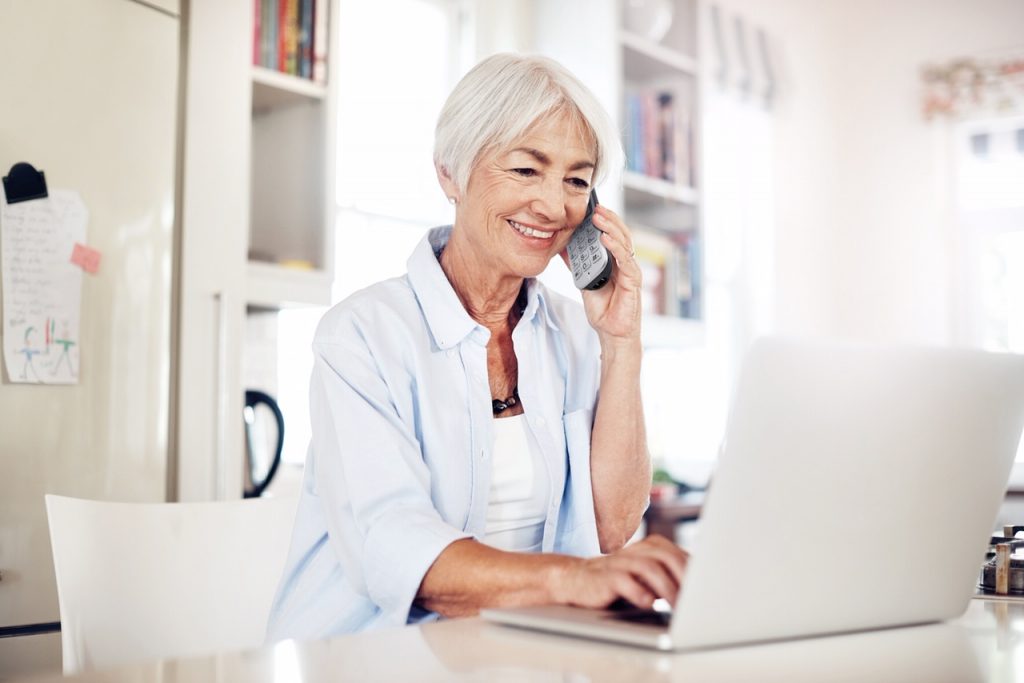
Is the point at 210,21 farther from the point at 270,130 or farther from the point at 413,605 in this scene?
the point at 413,605

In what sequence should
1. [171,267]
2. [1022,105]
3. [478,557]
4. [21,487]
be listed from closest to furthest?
[478,557]
[21,487]
[171,267]
[1022,105]

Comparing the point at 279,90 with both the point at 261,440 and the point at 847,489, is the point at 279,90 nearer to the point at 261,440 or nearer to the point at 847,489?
the point at 261,440

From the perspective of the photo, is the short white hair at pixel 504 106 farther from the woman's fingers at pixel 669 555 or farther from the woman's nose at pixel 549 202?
the woman's fingers at pixel 669 555

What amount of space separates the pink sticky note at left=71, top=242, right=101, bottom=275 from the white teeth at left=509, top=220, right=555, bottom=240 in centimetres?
90

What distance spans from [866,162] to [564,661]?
4.73 metres

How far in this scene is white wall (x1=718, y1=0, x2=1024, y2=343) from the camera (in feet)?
15.6

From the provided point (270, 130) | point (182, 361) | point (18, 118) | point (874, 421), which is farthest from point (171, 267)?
point (874, 421)

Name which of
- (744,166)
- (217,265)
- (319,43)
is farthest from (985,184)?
(217,265)

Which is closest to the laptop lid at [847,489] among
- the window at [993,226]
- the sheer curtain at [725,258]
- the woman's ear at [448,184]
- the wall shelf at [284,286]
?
the woman's ear at [448,184]

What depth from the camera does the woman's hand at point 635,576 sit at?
860mm

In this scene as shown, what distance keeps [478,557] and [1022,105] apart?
443 cm

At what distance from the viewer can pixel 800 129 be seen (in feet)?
15.9

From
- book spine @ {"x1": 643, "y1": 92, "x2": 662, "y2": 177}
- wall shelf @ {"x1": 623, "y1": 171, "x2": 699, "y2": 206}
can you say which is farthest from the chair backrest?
book spine @ {"x1": 643, "y1": 92, "x2": 662, "y2": 177}

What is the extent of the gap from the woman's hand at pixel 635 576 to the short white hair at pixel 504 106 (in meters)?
0.70
